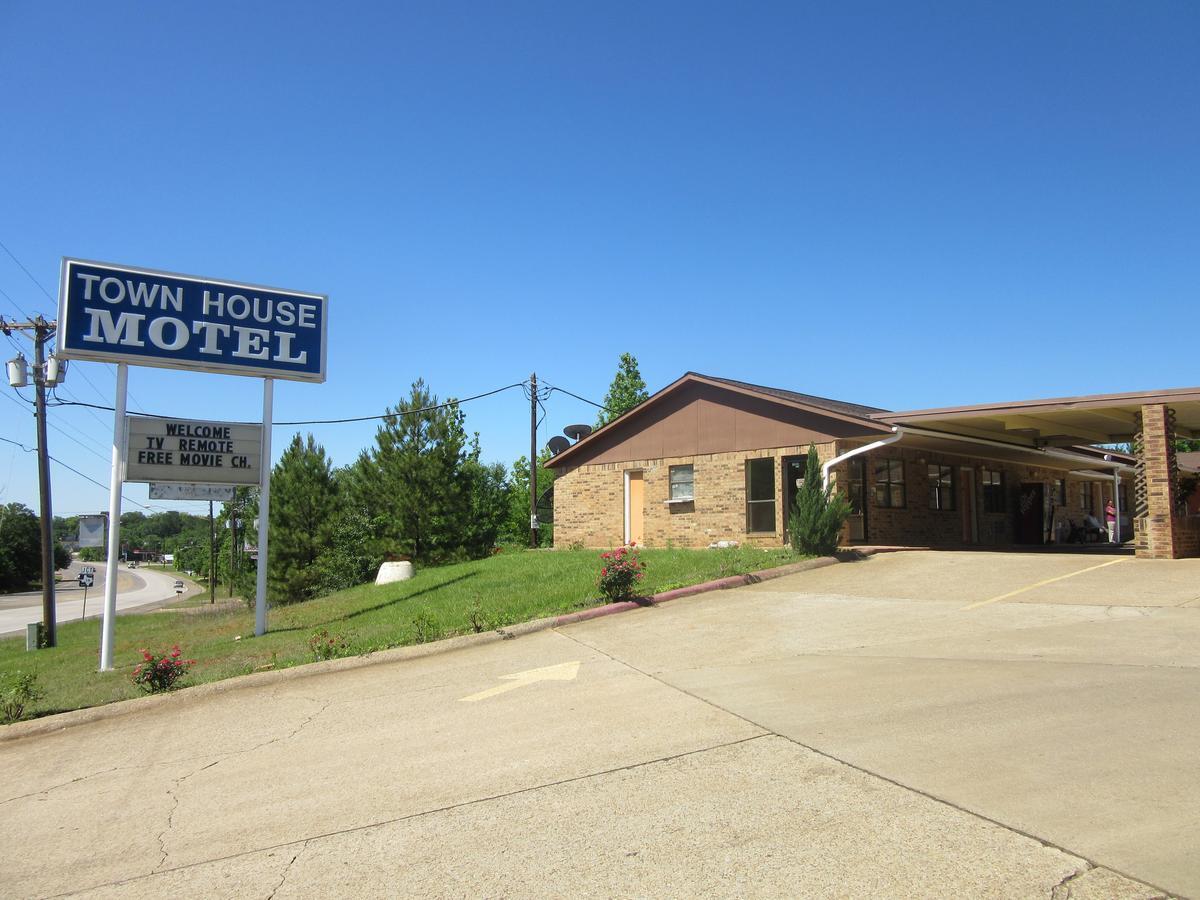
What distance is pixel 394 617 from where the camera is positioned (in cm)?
1467

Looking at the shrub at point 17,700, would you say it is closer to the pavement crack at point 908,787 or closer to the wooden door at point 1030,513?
the pavement crack at point 908,787

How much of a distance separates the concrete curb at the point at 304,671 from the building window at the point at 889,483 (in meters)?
9.24

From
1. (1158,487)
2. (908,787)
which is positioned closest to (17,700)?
(908,787)

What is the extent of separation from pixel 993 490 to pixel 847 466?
27.1ft

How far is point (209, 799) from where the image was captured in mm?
5984

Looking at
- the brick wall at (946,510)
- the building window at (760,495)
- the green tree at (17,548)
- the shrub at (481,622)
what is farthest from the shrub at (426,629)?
the green tree at (17,548)

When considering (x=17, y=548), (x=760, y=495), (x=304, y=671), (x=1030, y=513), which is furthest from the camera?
(x=17, y=548)

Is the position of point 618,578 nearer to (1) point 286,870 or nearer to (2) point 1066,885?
(1) point 286,870

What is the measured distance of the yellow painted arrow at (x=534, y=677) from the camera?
27.2ft

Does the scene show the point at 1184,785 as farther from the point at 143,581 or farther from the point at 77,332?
the point at 143,581

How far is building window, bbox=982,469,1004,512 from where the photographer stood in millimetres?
25344

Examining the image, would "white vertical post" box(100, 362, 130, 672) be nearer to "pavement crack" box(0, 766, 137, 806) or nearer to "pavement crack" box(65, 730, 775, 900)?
"pavement crack" box(0, 766, 137, 806)

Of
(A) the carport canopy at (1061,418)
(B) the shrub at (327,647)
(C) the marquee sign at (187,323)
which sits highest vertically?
(C) the marquee sign at (187,323)

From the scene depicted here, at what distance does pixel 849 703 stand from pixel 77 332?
1282cm
